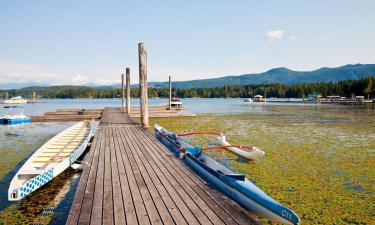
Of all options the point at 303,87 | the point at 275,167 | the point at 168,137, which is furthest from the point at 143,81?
the point at 303,87

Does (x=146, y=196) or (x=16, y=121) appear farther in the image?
(x=16, y=121)

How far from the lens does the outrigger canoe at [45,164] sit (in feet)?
22.7

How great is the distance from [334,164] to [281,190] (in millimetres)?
4559

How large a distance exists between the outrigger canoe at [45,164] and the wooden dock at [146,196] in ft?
3.53

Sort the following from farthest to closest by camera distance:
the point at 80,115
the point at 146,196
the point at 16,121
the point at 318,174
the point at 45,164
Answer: the point at 80,115
the point at 16,121
the point at 318,174
the point at 45,164
the point at 146,196

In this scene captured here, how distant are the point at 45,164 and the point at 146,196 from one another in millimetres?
5567

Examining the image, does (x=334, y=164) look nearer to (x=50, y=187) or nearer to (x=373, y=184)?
(x=373, y=184)

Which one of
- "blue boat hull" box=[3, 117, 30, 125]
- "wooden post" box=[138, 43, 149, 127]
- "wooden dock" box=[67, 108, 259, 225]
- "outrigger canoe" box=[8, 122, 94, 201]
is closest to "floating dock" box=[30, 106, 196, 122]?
"blue boat hull" box=[3, 117, 30, 125]

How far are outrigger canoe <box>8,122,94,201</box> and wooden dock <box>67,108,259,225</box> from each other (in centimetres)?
108

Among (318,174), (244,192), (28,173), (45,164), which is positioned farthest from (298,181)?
(45,164)

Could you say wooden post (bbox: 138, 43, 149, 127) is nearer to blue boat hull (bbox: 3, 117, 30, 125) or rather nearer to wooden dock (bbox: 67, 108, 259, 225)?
wooden dock (bbox: 67, 108, 259, 225)

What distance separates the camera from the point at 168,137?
13.2m

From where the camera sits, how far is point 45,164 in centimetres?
979

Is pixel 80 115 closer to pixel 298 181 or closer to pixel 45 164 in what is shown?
pixel 45 164
